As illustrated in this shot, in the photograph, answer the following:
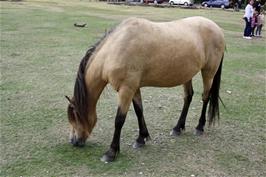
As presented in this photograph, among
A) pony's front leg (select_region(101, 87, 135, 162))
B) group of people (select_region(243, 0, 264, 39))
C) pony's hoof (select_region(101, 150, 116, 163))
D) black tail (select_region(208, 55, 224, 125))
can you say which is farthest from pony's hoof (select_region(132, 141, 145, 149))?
group of people (select_region(243, 0, 264, 39))

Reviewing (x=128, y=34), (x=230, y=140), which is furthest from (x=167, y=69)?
(x=230, y=140)

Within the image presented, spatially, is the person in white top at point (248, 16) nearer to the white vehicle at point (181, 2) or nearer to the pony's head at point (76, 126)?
the pony's head at point (76, 126)

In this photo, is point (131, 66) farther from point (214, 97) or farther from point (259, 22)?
point (259, 22)

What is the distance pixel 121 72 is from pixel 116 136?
0.81 m

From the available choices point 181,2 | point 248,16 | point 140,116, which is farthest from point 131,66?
point 181,2

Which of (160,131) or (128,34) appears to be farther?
(160,131)

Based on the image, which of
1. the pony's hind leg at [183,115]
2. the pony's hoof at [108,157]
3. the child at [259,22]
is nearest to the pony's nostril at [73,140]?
the pony's hoof at [108,157]

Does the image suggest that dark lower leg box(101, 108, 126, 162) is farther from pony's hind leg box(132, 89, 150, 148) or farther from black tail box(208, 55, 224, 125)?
black tail box(208, 55, 224, 125)

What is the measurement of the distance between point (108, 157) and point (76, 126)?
0.54m

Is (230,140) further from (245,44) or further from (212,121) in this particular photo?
(245,44)

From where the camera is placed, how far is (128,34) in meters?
4.54

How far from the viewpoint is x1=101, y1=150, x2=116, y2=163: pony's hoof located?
4.62 meters

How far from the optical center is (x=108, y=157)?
4.63m

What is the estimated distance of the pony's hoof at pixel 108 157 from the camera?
15.2ft
